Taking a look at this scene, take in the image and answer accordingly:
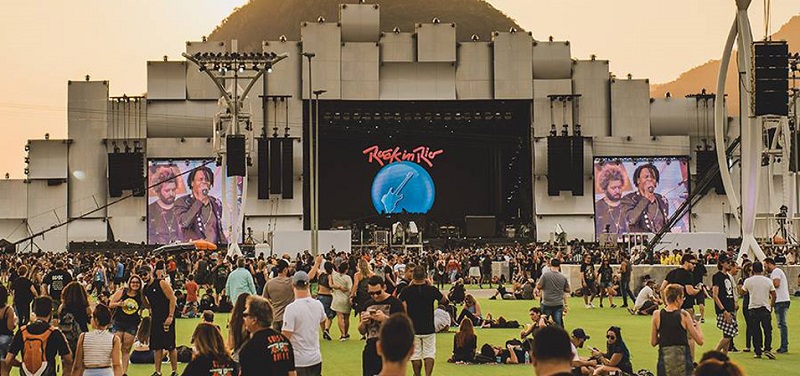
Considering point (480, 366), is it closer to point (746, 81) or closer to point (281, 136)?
point (746, 81)

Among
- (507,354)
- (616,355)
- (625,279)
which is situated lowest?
(507,354)

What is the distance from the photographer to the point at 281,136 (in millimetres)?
66688

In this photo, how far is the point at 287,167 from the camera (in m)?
66.0

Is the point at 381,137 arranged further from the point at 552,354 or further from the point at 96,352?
the point at 552,354

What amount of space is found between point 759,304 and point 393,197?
52.1 meters

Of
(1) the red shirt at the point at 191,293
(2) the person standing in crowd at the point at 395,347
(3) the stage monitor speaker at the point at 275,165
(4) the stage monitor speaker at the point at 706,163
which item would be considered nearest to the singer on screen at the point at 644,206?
(4) the stage monitor speaker at the point at 706,163

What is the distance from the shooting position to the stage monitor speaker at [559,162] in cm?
6600

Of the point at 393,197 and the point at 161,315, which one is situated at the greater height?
the point at 393,197

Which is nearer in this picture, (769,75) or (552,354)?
(552,354)

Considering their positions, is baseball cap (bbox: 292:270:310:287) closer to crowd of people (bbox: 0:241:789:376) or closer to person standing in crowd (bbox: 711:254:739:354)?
crowd of people (bbox: 0:241:789:376)

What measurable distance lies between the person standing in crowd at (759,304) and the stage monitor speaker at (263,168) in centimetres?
4878

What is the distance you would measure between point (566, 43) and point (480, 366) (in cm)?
5340

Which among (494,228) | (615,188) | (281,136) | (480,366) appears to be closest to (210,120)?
(281,136)

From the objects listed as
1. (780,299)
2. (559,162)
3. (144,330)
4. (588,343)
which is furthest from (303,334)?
(559,162)
